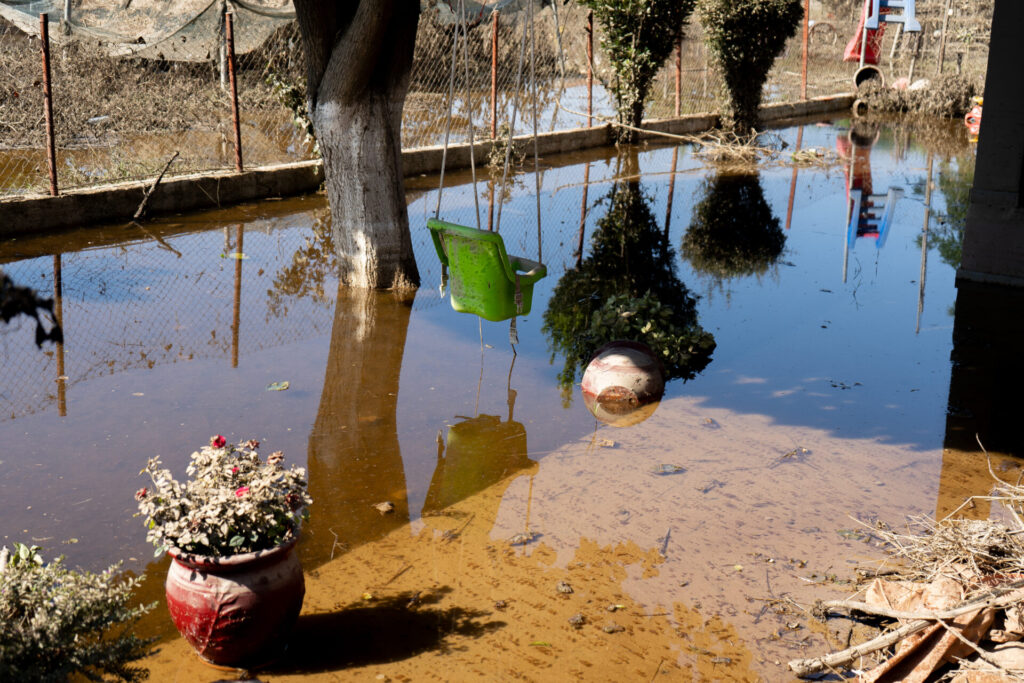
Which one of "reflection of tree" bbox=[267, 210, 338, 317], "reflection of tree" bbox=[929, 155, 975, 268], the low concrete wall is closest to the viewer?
"reflection of tree" bbox=[267, 210, 338, 317]

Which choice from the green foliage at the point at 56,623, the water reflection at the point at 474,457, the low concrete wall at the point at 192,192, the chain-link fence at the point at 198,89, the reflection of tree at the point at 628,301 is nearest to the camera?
the green foliage at the point at 56,623

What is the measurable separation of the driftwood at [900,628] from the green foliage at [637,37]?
14104 mm

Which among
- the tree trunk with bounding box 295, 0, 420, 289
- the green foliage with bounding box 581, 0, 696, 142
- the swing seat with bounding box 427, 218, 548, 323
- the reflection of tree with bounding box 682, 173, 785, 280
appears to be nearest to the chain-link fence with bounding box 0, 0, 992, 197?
the green foliage with bounding box 581, 0, 696, 142

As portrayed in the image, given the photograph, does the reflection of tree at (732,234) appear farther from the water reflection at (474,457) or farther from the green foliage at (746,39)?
the water reflection at (474,457)

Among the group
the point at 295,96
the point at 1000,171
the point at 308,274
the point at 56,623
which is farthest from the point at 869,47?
the point at 56,623

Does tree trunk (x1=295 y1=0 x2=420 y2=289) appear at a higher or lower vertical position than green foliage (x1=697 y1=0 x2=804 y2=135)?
lower

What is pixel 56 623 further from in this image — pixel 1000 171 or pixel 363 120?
pixel 1000 171

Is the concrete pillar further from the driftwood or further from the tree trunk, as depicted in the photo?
the driftwood

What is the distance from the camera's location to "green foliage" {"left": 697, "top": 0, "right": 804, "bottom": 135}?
16.7m

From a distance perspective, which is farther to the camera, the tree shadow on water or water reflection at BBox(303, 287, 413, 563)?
water reflection at BBox(303, 287, 413, 563)

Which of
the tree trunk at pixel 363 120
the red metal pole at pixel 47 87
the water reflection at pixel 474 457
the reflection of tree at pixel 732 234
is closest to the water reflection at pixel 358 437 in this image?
the water reflection at pixel 474 457

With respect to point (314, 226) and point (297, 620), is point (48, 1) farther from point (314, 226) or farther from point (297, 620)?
point (297, 620)

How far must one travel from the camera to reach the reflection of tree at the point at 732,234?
998 centimetres

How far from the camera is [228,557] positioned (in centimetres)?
342
